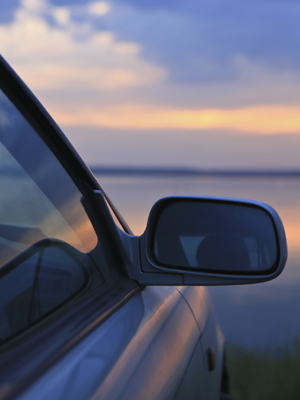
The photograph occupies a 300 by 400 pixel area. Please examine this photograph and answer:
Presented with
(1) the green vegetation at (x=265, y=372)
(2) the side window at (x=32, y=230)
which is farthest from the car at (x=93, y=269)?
(1) the green vegetation at (x=265, y=372)

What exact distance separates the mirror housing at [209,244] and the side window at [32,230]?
0.26 m

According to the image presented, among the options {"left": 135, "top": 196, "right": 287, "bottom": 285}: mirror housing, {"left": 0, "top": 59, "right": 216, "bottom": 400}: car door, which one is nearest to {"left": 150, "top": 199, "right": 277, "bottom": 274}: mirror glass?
{"left": 135, "top": 196, "right": 287, "bottom": 285}: mirror housing

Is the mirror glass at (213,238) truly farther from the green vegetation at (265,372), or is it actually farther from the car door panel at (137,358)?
the green vegetation at (265,372)

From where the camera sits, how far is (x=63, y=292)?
4.42 feet

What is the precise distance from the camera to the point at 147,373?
129 cm

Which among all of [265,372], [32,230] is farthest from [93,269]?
[265,372]

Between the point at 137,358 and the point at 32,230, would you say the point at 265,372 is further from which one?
the point at 32,230

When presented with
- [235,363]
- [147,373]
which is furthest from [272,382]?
[147,373]

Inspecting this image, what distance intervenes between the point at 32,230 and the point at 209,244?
1.98ft

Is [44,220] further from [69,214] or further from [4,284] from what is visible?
[4,284]

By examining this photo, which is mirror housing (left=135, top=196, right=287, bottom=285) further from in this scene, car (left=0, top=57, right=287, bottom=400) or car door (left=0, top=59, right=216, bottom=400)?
car door (left=0, top=59, right=216, bottom=400)

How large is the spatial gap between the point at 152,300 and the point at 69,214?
0.48 m

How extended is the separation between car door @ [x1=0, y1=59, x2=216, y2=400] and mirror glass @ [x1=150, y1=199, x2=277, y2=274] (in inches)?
6.2

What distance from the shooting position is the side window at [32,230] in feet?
3.71
